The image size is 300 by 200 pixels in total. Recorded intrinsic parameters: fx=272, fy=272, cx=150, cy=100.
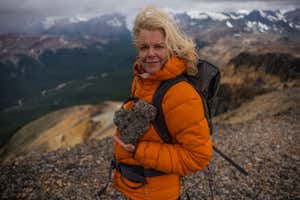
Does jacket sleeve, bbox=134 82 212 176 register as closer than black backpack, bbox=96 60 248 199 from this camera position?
Yes

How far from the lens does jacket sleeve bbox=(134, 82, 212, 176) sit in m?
2.69

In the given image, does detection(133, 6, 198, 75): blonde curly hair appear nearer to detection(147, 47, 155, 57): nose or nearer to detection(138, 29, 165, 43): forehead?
detection(138, 29, 165, 43): forehead

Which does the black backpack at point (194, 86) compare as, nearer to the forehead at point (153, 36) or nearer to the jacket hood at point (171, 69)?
the jacket hood at point (171, 69)

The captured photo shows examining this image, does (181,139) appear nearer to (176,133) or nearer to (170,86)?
(176,133)

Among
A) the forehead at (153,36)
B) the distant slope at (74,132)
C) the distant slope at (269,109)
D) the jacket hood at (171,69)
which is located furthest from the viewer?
the distant slope at (74,132)

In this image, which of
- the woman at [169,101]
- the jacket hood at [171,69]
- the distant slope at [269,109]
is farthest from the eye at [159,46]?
the distant slope at [269,109]

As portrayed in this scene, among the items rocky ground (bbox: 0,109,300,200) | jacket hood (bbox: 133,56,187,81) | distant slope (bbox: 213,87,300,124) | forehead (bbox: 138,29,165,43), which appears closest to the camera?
jacket hood (bbox: 133,56,187,81)

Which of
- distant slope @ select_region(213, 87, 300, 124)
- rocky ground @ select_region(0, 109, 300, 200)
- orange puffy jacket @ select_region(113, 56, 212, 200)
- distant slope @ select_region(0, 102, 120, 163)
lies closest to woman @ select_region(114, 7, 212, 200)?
orange puffy jacket @ select_region(113, 56, 212, 200)

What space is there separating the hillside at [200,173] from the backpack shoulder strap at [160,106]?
496 centimetres

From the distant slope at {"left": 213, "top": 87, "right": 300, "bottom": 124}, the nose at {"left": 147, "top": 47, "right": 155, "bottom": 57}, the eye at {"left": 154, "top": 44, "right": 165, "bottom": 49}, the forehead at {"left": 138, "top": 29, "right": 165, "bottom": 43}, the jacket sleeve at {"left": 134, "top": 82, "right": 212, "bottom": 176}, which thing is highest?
the forehead at {"left": 138, "top": 29, "right": 165, "bottom": 43}

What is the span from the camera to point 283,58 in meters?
39.9

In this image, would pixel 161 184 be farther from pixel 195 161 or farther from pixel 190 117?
pixel 190 117

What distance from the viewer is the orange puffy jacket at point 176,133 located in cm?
270

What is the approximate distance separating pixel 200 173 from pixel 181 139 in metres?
6.04
